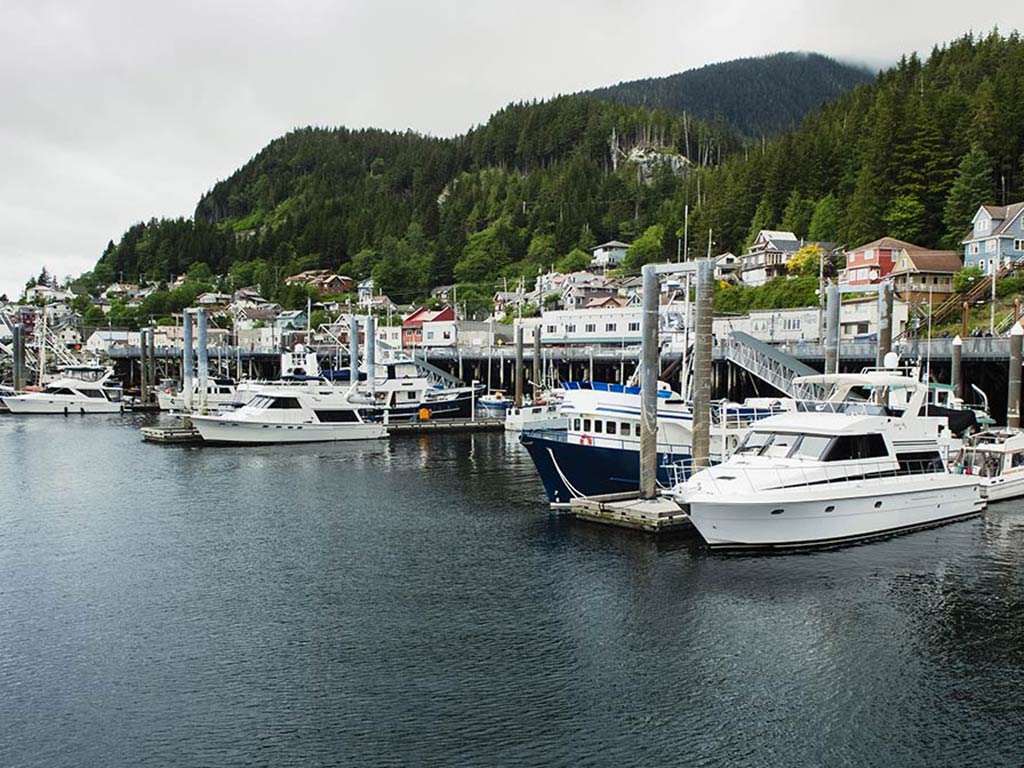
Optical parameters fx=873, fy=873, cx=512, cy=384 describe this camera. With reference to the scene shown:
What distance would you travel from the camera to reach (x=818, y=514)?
24.4m

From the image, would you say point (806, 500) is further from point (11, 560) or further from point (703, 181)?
point (703, 181)

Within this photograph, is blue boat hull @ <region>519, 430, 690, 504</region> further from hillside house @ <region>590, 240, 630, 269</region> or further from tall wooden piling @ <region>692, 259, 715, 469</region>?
hillside house @ <region>590, 240, 630, 269</region>

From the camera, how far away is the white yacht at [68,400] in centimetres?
7606

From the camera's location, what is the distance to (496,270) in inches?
6156

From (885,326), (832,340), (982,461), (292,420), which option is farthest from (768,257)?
(982,461)

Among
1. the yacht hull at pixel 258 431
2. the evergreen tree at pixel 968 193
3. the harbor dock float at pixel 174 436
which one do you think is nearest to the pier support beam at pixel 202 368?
the harbor dock float at pixel 174 436

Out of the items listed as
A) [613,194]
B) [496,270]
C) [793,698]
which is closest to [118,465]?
[793,698]

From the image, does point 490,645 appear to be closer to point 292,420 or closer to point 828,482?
point 828,482

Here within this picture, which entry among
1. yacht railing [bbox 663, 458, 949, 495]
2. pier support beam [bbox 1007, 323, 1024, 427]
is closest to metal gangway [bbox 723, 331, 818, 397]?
pier support beam [bbox 1007, 323, 1024, 427]

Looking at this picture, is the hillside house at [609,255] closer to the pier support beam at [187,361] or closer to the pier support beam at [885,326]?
the pier support beam at [187,361]

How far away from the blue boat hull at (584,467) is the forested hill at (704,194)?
67.0m

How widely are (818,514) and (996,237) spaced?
6057 cm

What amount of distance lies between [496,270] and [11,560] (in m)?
134

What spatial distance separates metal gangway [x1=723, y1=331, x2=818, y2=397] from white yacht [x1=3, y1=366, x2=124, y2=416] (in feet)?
180
